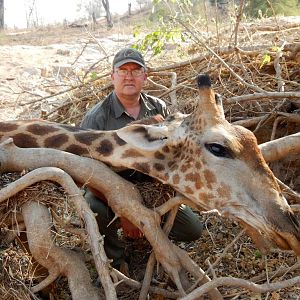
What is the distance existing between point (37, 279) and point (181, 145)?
115cm

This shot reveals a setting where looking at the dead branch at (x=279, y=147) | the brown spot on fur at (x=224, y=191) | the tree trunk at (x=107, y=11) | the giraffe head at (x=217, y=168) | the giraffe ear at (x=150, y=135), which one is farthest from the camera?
the tree trunk at (x=107, y=11)

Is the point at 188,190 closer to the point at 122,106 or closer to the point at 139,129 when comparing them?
the point at 139,129

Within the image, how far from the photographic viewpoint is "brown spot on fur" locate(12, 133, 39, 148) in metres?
3.17

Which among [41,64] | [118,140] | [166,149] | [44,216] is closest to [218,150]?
[166,149]

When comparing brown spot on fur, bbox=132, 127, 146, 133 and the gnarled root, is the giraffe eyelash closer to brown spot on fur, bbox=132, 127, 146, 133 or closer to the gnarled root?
brown spot on fur, bbox=132, 127, 146, 133

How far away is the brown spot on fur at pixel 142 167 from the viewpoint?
2949 millimetres

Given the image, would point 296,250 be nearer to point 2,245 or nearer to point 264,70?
point 2,245

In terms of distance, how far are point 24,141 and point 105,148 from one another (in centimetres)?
53

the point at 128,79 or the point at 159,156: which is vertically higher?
the point at 128,79

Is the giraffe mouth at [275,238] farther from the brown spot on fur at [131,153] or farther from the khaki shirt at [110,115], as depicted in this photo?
the khaki shirt at [110,115]

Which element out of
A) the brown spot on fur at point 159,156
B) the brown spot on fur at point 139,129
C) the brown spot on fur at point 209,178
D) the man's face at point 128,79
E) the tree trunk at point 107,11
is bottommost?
the brown spot on fur at point 209,178

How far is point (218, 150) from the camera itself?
2.69m

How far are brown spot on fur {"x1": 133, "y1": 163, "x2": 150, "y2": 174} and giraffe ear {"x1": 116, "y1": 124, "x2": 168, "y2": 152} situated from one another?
10 cm

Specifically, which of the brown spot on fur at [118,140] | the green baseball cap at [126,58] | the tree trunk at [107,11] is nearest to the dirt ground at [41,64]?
the green baseball cap at [126,58]
